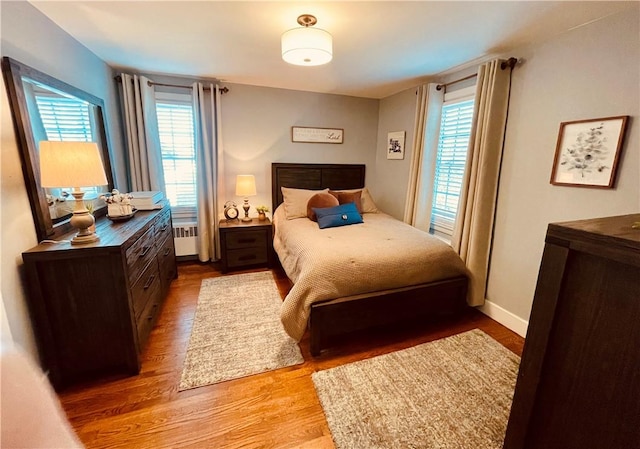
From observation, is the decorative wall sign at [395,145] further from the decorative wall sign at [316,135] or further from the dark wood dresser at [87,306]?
the dark wood dresser at [87,306]

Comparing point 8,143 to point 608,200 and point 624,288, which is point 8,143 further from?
point 608,200

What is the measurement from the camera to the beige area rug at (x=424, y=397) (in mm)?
1399

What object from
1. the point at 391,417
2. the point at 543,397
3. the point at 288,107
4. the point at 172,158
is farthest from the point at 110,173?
the point at 543,397

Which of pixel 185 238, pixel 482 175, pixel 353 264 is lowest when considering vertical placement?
pixel 185 238

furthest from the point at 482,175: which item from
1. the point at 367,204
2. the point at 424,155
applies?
the point at 367,204

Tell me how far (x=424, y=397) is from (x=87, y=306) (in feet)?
6.90

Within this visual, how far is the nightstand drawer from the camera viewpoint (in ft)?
10.9

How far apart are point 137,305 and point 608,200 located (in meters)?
3.17

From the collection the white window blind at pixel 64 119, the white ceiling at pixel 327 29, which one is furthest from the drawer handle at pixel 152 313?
the white ceiling at pixel 327 29

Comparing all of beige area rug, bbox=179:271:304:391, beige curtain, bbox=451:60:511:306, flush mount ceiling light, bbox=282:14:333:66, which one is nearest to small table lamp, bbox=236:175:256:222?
beige area rug, bbox=179:271:304:391

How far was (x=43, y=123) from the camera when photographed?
1671mm

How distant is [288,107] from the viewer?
11.8 ft

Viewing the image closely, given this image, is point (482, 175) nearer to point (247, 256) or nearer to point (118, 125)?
point (247, 256)

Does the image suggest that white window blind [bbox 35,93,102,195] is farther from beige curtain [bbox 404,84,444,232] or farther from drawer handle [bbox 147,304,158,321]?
beige curtain [bbox 404,84,444,232]
